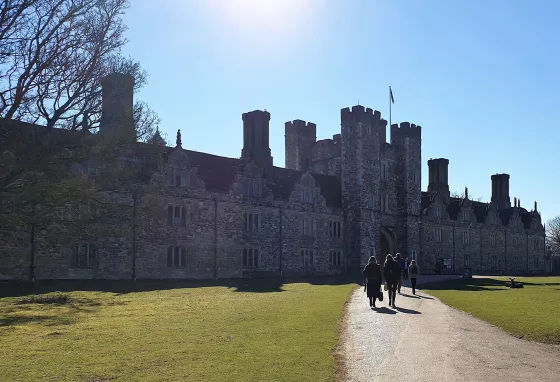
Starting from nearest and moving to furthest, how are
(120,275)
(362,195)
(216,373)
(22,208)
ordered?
(216,373)
(22,208)
(120,275)
(362,195)

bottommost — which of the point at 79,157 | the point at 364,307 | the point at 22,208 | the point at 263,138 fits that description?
the point at 364,307

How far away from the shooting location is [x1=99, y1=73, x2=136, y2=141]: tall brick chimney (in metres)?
22.7

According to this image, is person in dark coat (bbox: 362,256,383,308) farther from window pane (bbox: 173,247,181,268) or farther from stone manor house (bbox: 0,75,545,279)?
window pane (bbox: 173,247,181,268)

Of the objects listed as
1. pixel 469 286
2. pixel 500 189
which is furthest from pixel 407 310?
pixel 500 189

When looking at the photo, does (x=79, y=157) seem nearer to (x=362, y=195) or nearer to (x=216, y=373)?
(x=216, y=373)

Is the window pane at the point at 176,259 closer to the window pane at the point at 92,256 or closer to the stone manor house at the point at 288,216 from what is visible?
the stone manor house at the point at 288,216

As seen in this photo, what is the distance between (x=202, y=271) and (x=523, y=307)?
972 inches

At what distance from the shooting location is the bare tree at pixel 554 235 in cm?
12381

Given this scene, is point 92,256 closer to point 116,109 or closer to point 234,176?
→ point 234,176

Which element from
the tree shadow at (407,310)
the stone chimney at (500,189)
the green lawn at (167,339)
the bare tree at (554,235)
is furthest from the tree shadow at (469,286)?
the bare tree at (554,235)

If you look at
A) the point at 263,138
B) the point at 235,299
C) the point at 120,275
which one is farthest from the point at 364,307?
the point at 263,138

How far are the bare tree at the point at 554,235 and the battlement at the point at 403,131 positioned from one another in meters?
75.3

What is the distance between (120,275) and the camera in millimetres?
36500

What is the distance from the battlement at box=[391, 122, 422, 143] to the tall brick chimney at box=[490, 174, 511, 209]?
32397 millimetres
